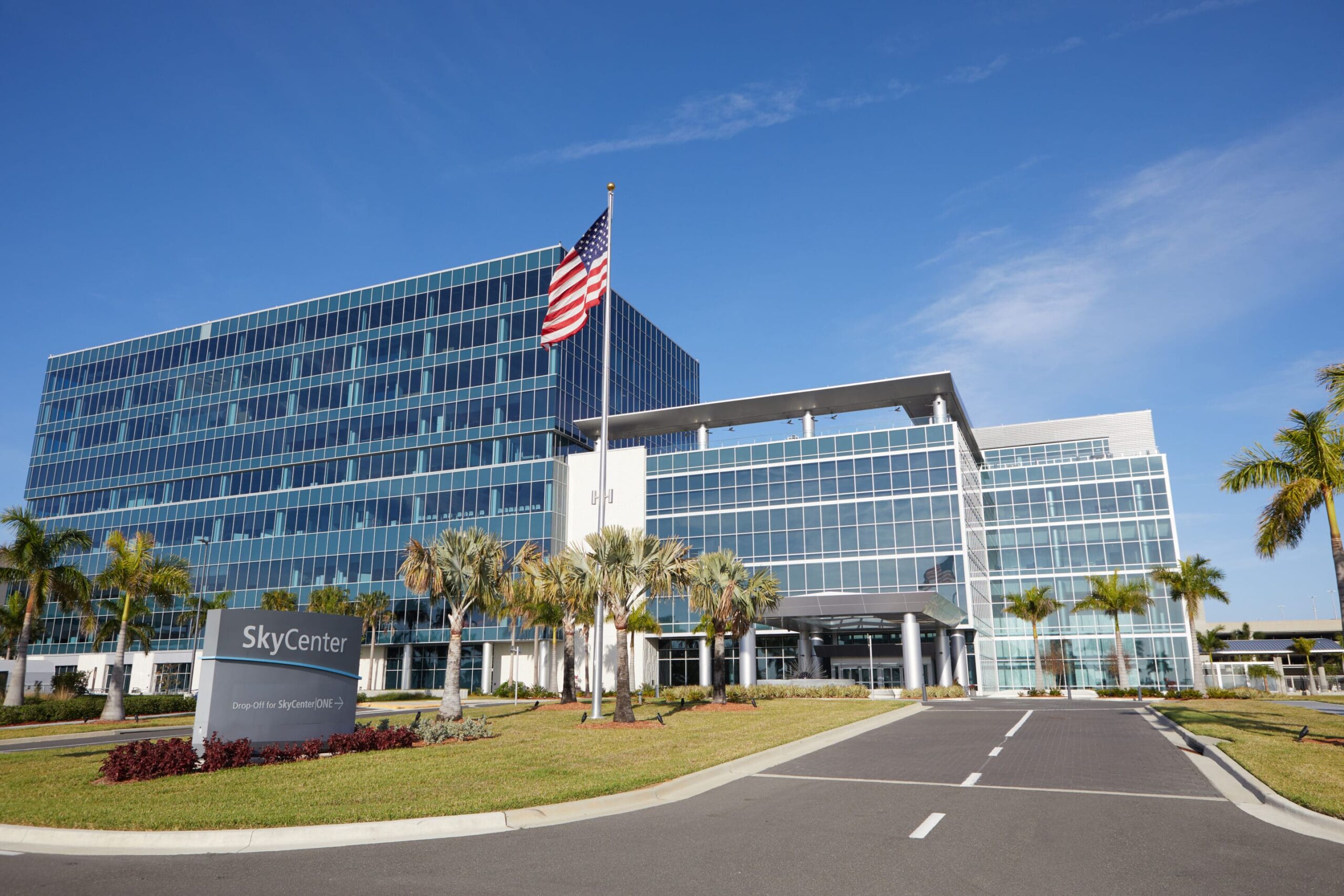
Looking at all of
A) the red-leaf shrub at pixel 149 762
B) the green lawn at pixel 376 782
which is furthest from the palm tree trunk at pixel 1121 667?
the red-leaf shrub at pixel 149 762

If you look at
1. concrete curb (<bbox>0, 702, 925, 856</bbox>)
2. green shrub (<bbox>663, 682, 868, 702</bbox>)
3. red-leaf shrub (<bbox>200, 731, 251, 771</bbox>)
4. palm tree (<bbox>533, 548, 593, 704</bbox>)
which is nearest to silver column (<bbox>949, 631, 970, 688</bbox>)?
green shrub (<bbox>663, 682, 868, 702</bbox>)

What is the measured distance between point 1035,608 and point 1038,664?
3908 millimetres

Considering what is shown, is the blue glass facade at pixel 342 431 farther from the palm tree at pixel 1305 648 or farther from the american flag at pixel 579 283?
the palm tree at pixel 1305 648

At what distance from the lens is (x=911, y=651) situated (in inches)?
1897

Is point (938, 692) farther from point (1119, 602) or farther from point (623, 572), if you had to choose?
point (623, 572)

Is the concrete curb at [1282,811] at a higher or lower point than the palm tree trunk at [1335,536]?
lower

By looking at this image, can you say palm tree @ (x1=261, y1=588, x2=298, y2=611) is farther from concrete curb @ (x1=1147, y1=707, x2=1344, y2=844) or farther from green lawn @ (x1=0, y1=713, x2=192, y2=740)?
concrete curb @ (x1=1147, y1=707, x2=1344, y2=844)

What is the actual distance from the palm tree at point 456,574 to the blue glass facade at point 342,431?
28.9m

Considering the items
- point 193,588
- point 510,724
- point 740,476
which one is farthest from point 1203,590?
point 193,588

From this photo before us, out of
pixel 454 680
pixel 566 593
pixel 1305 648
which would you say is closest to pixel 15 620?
pixel 454 680

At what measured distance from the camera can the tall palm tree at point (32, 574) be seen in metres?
37.3

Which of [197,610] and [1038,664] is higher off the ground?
[197,610]

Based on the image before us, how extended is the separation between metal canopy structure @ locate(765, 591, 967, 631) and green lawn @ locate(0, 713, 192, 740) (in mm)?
29374

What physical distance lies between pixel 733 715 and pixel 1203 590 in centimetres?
3463
